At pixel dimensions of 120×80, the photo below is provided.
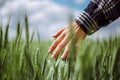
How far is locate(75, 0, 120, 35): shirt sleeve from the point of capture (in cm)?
142

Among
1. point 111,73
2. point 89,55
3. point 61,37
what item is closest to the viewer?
point 89,55

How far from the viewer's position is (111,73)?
2.99 feet

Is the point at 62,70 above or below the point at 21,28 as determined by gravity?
below

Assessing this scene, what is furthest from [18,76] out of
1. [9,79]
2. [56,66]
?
[56,66]

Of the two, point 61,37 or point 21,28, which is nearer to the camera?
point 21,28

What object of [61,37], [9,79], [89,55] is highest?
[89,55]

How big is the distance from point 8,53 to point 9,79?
0.11 metres

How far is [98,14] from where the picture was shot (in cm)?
144

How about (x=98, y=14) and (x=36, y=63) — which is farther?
(x=98, y=14)

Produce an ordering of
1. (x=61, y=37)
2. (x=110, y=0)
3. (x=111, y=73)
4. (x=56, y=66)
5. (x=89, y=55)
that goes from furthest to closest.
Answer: (x=61, y=37)
(x=110, y=0)
(x=56, y=66)
(x=111, y=73)
(x=89, y=55)

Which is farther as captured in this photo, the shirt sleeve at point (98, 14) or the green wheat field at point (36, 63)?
the shirt sleeve at point (98, 14)

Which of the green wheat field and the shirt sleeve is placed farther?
the shirt sleeve

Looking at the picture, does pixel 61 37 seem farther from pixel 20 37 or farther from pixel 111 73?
pixel 111 73

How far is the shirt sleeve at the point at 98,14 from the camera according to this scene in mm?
1415
